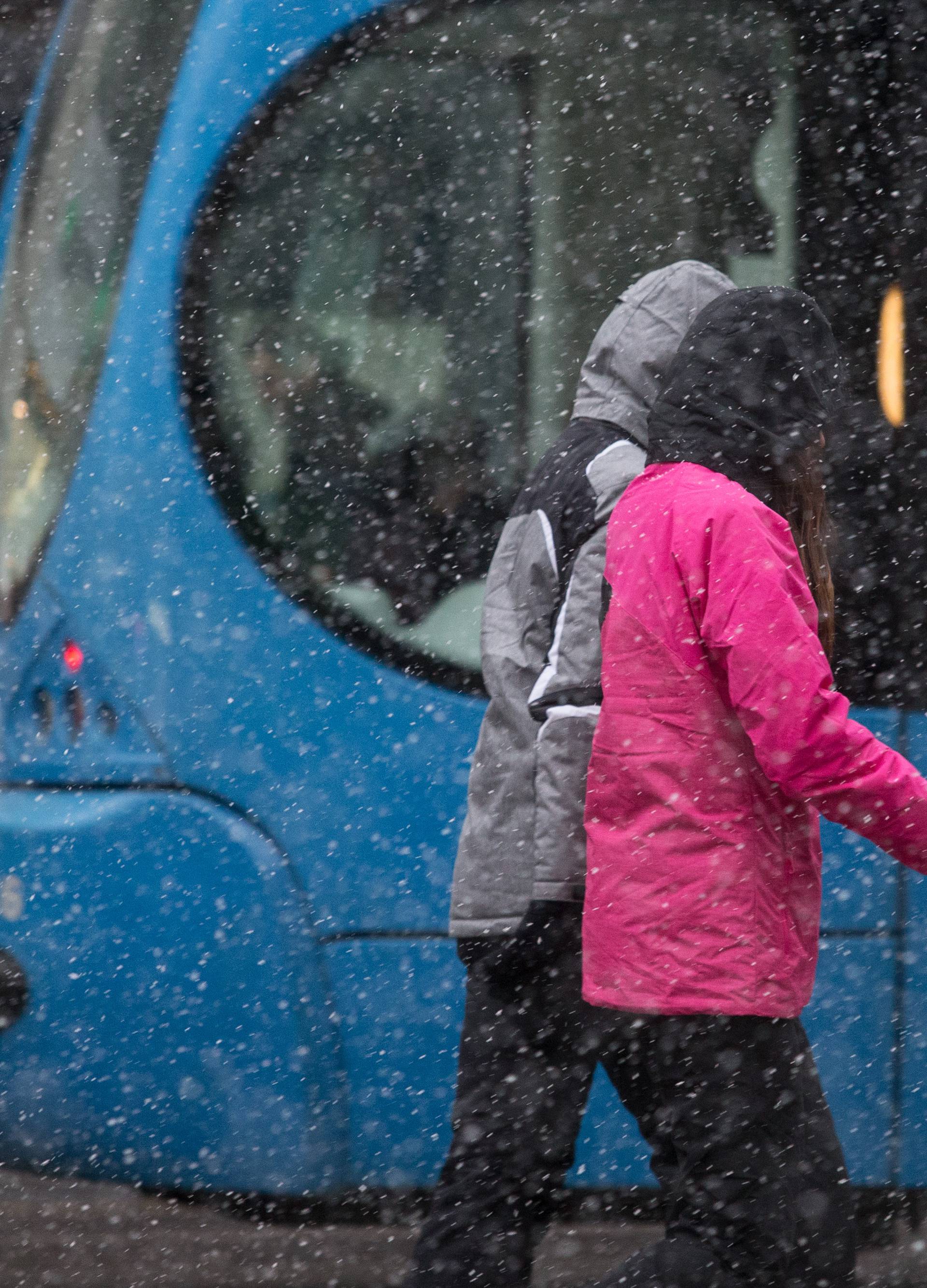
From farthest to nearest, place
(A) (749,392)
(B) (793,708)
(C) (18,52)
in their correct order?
(C) (18,52) → (A) (749,392) → (B) (793,708)

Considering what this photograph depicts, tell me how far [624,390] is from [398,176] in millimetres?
875

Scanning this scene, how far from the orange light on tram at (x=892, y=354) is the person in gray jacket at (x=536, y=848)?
685 mm

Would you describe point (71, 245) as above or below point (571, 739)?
above

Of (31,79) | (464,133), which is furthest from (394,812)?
(31,79)

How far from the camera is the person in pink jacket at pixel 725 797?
2172mm

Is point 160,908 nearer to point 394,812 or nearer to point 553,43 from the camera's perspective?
point 394,812

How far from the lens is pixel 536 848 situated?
256 centimetres

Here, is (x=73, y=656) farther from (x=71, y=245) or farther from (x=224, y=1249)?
(x=224, y=1249)

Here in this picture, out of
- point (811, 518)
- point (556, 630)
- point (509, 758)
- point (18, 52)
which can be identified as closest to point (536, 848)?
point (509, 758)

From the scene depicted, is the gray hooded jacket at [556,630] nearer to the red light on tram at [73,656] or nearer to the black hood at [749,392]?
the black hood at [749,392]

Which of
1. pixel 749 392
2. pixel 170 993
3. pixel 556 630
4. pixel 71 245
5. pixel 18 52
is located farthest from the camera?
pixel 18 52

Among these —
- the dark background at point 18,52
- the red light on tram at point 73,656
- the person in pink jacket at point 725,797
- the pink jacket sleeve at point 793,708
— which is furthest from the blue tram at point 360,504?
the dark background at point 18,52

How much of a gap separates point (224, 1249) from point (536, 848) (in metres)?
1.44

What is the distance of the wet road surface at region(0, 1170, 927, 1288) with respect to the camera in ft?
10.9
